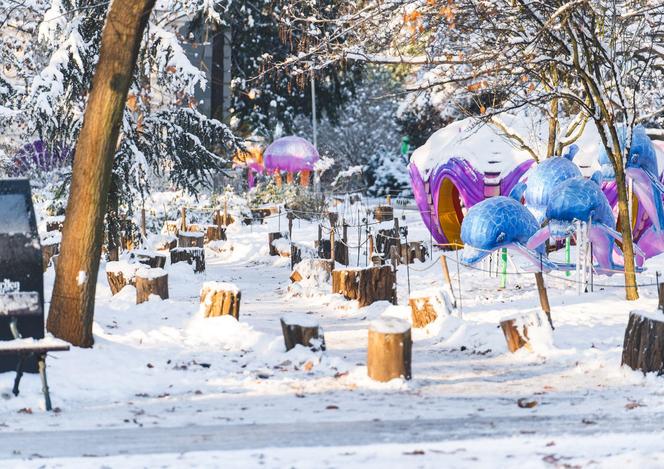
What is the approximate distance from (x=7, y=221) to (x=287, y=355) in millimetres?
3103

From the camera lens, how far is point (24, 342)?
28.7 feet

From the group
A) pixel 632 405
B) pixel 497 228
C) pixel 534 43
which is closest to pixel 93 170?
pixel 632 405

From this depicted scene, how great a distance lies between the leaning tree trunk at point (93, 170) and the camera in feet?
32.1

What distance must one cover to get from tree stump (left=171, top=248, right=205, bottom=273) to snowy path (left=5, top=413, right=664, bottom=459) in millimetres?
11946

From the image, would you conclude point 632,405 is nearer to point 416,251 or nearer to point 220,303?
point 220,303

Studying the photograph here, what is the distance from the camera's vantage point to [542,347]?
10812 mm

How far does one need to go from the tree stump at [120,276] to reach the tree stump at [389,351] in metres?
6.63

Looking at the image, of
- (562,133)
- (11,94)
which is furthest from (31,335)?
(562,133)

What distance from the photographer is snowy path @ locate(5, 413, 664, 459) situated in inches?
287

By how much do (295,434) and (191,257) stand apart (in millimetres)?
12528

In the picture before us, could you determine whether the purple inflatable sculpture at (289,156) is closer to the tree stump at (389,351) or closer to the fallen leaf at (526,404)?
the tree stump at (389,351)

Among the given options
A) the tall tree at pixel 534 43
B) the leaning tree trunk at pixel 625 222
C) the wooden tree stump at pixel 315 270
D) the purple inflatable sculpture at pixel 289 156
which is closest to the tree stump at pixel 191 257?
the wooden tree stump at pixel 315 270

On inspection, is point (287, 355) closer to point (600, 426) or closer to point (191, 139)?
point (600, 426)

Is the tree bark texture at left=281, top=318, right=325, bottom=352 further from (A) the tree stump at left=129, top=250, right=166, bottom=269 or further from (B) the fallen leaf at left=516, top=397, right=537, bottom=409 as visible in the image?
(A) the tree stump at left=129, top=250, right=166, bottom=269
